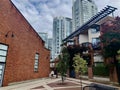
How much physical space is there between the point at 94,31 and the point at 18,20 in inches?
740

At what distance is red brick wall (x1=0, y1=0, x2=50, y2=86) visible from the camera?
13.1 m

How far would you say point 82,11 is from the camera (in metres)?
78.8

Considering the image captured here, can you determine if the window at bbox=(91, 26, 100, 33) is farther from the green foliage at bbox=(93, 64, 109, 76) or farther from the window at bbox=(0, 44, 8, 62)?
the window at bbox=(0, 44, 8, 62)

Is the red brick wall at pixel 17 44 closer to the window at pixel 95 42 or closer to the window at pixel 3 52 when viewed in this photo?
the window at pixel 3 52

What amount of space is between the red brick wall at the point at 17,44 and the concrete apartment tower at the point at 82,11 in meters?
59.5

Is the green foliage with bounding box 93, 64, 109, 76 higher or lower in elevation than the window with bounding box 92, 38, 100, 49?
lower

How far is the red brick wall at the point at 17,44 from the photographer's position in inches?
514

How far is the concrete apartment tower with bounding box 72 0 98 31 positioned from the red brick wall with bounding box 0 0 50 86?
59.5 metres

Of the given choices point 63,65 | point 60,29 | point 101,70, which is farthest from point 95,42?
point 60,29

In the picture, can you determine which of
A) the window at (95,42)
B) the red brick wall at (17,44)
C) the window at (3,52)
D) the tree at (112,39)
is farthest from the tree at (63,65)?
the window at (95,42)

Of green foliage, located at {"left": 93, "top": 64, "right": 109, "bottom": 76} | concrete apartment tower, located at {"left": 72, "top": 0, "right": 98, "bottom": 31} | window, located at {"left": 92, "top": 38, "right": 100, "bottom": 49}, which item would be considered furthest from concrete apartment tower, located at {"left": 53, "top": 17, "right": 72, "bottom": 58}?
green foliage, located at {"left": 93, "top": 64, "right": 109, "bottom": 76}

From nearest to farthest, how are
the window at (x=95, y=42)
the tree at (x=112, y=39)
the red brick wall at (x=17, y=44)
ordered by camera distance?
1. the red brick wall at (x=17, y=44)
2. the tree at (x=112, y=39)
3. the window at (x=95, y=42)

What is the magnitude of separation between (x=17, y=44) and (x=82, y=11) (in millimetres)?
68695

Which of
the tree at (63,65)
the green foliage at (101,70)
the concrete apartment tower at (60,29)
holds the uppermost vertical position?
the concrete apartment tower at (60,29)
